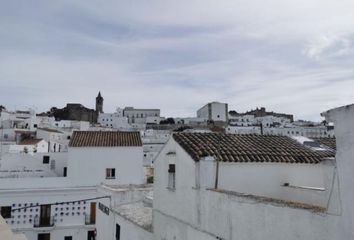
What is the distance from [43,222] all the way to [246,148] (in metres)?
21.6

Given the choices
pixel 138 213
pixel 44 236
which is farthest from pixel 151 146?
pixel 138 213

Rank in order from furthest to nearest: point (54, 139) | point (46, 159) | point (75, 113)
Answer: point (75, 113)
point (54, 139)
point (46, 159)

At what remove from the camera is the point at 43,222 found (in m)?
27.3

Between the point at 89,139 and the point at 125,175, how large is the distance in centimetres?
439

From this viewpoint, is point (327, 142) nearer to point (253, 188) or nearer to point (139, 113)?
point (253, 188)

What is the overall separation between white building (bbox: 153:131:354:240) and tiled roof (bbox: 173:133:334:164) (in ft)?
0.10

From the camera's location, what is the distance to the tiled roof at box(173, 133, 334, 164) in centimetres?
1070

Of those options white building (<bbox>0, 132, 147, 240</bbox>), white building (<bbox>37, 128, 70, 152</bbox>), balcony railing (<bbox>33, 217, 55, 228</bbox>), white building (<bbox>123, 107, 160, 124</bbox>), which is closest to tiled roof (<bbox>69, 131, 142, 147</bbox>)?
white building (<bbox>0, 132, 147, 240</bbox>)

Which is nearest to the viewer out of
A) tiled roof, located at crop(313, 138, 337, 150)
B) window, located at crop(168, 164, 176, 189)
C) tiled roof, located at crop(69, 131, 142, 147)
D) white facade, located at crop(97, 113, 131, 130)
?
window, located at crop(168, 164, 176, 189)

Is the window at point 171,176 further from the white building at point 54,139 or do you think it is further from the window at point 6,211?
the white building at point 54,139

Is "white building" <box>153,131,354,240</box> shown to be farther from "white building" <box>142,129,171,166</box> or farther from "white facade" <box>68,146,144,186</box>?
"white building" <box>142,129,171,166</box>

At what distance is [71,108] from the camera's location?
3403 inches

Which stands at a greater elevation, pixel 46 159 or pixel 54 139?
pixel 54 139

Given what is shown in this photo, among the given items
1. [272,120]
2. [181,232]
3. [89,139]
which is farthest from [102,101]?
[181,232]
